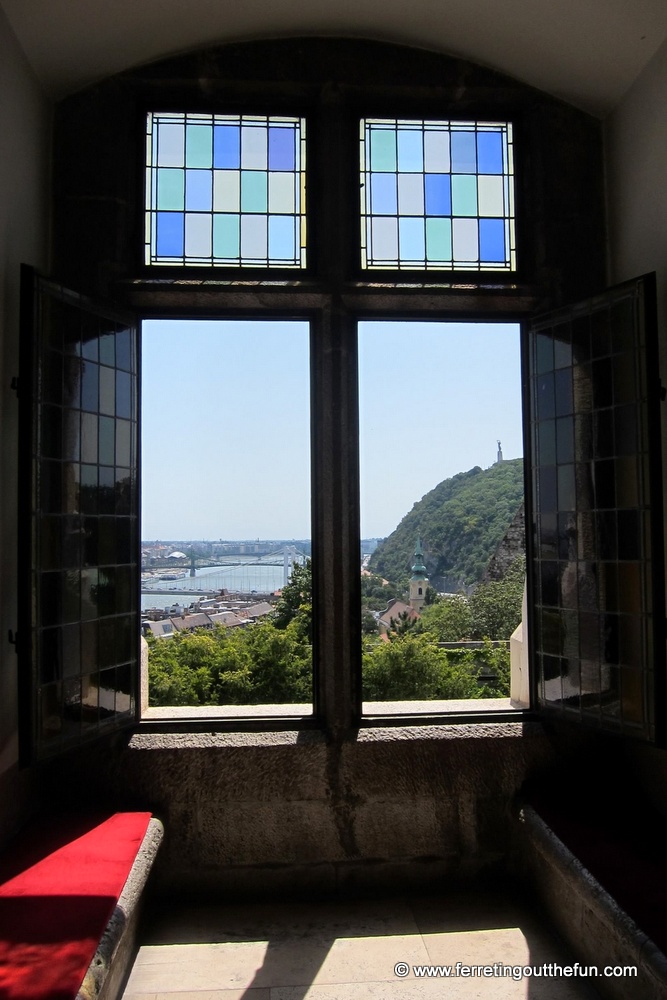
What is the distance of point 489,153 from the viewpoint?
3.11 meters

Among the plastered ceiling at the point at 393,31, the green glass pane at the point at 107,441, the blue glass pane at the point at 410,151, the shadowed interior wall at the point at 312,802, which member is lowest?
the shadowed interior wall at the point at 312,802

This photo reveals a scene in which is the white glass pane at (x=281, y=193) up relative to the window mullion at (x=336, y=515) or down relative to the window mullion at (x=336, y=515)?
up

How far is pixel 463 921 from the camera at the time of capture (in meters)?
2.59

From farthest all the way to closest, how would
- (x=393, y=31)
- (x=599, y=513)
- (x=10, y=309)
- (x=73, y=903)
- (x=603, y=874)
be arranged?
(x=393, y=31), (x=599, y=513), (x=10, y=309), (x=603, y=874), (x=73, y=903)

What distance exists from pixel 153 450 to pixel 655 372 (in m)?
1.87

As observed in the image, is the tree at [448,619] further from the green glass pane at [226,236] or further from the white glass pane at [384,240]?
the green glass pane at [226,236]

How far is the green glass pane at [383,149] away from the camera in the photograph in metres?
3.05

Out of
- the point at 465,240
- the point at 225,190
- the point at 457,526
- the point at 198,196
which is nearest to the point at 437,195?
the point at 465,240

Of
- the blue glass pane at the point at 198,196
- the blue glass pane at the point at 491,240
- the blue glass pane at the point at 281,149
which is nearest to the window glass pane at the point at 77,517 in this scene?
the blue glass pane at the point at 198,196

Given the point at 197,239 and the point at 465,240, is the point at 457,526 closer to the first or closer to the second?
the point at 465,240

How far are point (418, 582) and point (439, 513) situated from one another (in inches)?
11.5

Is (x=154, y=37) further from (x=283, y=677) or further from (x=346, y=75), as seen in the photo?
(x=283, y=677)

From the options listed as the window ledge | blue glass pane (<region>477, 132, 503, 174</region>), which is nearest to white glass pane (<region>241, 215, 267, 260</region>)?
blue glass pane (<region>477, 132, 503, 174</region>)

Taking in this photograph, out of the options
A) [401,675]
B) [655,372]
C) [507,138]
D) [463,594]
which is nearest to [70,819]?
[401,675]
